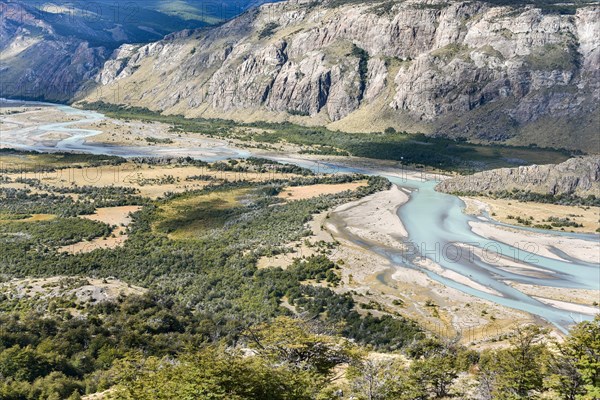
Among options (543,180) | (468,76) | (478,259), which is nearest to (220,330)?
(478,259)

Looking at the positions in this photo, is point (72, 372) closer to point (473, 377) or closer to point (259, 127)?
point (473, 377)

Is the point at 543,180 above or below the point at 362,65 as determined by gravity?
below

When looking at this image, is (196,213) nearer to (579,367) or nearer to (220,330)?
(220,330)

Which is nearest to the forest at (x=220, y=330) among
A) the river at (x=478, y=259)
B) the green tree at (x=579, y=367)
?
the green tree at (x=579, y=367)

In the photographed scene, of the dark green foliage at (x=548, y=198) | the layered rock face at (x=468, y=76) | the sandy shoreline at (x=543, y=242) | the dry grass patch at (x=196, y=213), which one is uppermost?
the layered rock face at (x=468, y=76)

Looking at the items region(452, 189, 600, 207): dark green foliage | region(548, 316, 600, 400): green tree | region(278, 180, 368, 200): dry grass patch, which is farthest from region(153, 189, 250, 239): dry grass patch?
region(548, 316, 600, 400): green tree

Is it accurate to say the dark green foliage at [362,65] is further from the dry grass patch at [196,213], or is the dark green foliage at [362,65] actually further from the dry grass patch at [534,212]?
the dry grass patch at [534,212]

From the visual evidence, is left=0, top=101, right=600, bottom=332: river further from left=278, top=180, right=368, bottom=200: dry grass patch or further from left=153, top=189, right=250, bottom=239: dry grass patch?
left=153, top=189, right=250, bottom=239: dry grass patch

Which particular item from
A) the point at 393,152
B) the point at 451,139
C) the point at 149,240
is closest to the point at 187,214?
the point at 149,240
